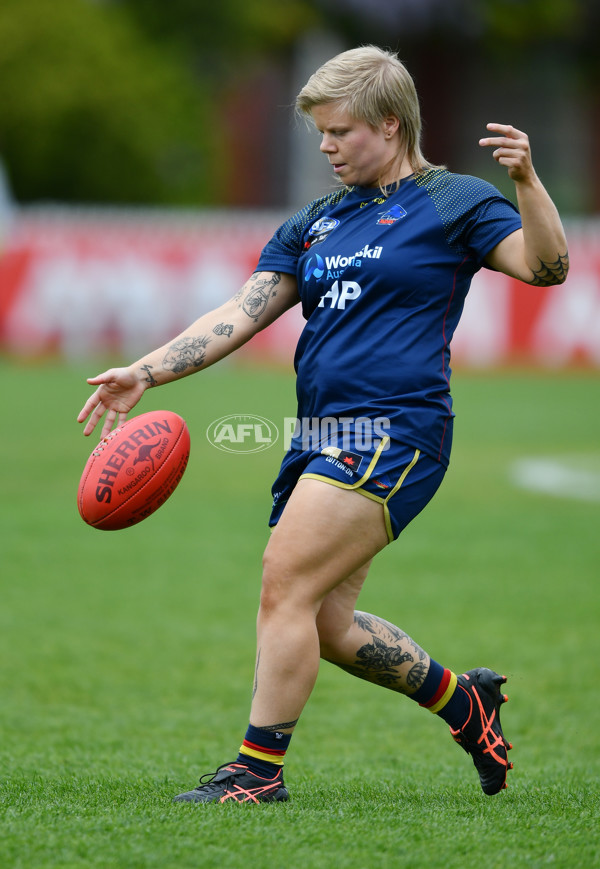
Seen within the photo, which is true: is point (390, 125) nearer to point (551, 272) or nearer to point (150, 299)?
point (551, 272)

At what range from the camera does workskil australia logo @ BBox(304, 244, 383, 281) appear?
12.4 ft

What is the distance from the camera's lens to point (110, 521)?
4.09 metres

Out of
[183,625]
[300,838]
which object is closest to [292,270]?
[300,838]

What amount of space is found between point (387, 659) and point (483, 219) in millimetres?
1478

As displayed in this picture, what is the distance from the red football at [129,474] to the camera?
13.3ft

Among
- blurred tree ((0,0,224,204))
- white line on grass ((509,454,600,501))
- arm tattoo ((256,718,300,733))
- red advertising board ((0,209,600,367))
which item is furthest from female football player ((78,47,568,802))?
blurred tree ((0,0,224,204))

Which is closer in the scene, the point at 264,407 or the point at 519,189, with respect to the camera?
the point at 519,189

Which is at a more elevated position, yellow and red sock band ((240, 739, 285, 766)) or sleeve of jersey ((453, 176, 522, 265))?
sleeve of jersey ((453, 176, 522, 265))

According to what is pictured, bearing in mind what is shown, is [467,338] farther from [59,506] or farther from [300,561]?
[300,561]

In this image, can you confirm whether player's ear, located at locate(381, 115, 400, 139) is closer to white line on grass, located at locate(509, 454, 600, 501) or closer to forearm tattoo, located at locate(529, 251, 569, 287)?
forearm tattoo, located at locate(529, 251, 569, 287)

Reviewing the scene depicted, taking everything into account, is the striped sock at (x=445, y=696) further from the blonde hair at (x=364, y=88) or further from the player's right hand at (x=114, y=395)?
the blonde hair at (x=364, y=88)

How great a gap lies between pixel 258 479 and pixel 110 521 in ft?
29.3

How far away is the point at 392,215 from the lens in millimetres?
3863

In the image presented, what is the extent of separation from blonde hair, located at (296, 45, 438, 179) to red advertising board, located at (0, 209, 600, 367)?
19251mm
